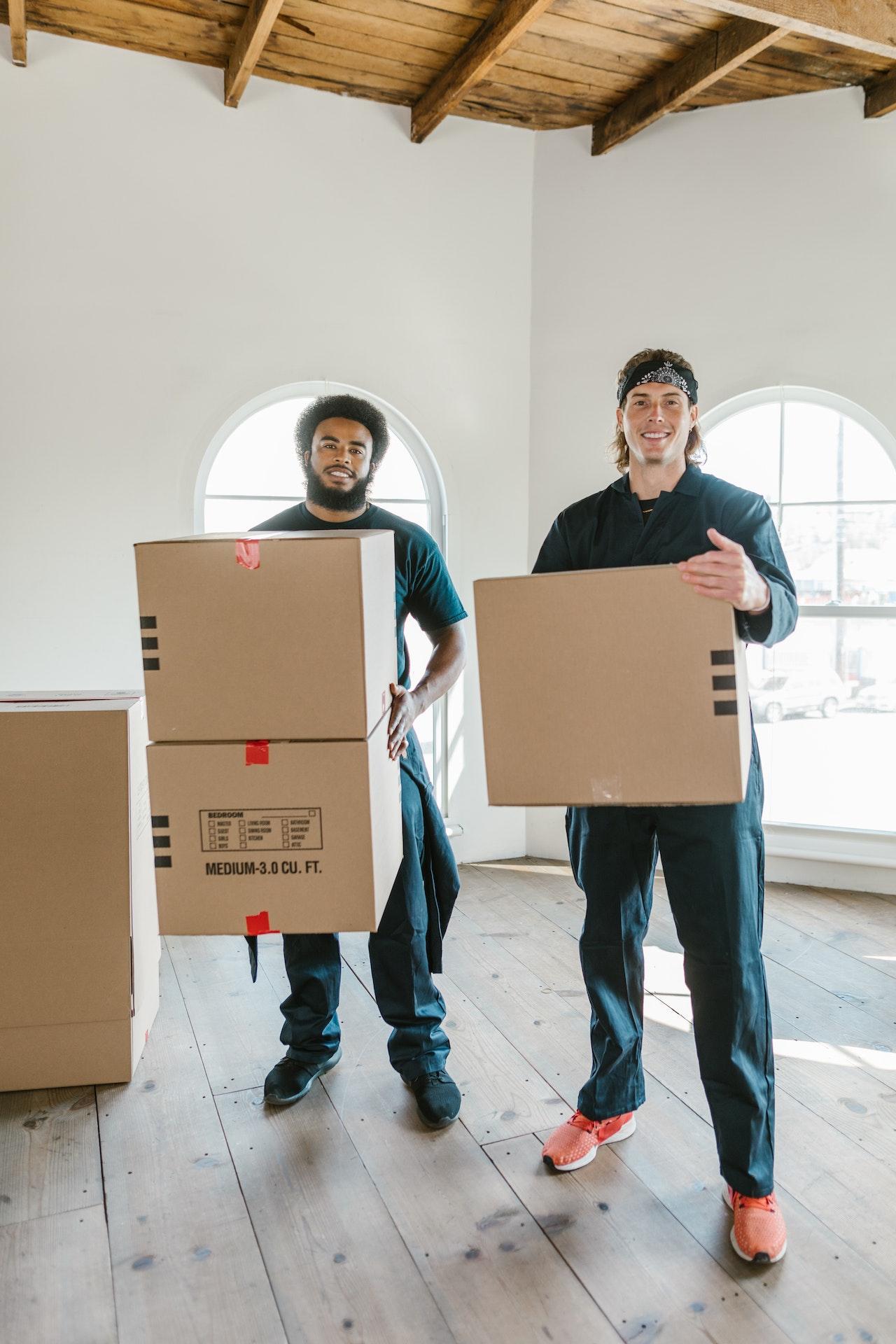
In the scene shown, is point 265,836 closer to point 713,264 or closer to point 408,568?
point 408,568

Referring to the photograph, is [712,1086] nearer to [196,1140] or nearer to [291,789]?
[291,789]

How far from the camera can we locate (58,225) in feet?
9.91

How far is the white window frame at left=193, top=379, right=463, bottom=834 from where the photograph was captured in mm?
3281

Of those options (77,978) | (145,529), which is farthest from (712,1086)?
(145,529)

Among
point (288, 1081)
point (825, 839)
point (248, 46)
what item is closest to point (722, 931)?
point (288, 1081)

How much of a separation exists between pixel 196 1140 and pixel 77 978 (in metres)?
0.44

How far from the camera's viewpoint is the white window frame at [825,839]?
3.35 metres

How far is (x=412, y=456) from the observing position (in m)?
3.57

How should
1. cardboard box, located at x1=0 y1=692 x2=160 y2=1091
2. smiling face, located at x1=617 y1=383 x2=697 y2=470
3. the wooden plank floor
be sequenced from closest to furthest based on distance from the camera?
the wooden plank floor < smiling face, located at x1=617 y1=383 x2=697 y2=470 < cardboard box, located at x1=0 y1=692 x2=160 y2=1091

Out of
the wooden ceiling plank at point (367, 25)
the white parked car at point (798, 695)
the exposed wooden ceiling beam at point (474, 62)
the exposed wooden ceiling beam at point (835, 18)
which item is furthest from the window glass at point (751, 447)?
the wooden ceiling plank at point (367, 25)

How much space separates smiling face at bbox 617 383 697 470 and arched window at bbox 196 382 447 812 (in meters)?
1.70

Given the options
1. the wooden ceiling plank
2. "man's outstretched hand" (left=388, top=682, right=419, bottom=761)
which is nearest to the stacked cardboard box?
"man's outstretched hand" (left=388, top=682, right=419, bottom=761)

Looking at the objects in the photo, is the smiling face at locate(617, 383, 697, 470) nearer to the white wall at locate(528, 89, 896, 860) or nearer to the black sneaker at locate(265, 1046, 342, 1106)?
the black sneaker at locate(265, 1046, 342, 1106)

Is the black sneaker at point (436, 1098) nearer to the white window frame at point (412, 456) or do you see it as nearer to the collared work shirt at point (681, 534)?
the collared work shirt at point (681, 534)
